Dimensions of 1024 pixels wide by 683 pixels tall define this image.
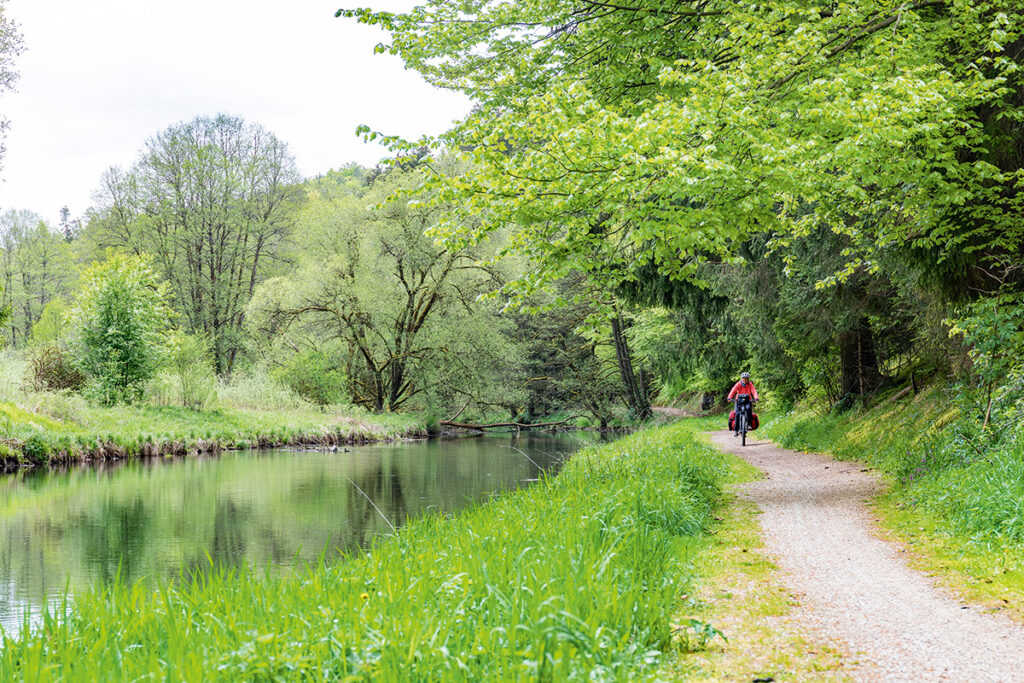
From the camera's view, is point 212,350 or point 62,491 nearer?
point 62,491

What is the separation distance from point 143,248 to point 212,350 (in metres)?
6.17

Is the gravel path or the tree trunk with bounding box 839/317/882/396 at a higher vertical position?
the tree trunk with bounding box 839/317/882/396

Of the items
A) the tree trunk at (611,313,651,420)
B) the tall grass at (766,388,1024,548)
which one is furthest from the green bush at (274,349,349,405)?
the tall grass at (766,388,1024,548)

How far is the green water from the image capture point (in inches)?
313

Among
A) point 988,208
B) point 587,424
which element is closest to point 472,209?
point 988,208

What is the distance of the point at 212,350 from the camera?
38.6 metres

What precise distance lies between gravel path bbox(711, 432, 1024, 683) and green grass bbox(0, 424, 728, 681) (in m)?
0.84

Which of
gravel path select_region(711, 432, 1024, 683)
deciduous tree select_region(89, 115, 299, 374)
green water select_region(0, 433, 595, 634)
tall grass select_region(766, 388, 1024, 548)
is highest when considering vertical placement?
deciduous tree select_region(89, 115, 299, 374)

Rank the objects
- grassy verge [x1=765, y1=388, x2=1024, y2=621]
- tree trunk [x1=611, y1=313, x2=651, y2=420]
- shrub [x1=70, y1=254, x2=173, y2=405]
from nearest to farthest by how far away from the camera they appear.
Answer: grassy verge [x1=765, y1=388, x2=1024, y2=621] < shrub [x1=70, y1=254, x2=173, y2=405] < tree trunk [x1=611, y1=313, x2=651, y2=420]

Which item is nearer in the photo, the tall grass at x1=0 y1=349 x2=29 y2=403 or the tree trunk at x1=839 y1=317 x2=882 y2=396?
the tree trunk at x1=839 y1=317 x2=882 y2=396

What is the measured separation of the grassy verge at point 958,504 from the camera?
5.07m

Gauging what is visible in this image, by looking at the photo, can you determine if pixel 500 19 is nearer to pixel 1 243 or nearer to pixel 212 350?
pixel 212 350

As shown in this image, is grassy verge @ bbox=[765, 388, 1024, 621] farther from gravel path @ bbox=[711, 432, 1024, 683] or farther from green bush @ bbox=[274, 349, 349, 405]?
green bush @ bbox=[274, 349, 349, 405]

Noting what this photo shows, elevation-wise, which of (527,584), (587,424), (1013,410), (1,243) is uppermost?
(1,243)
